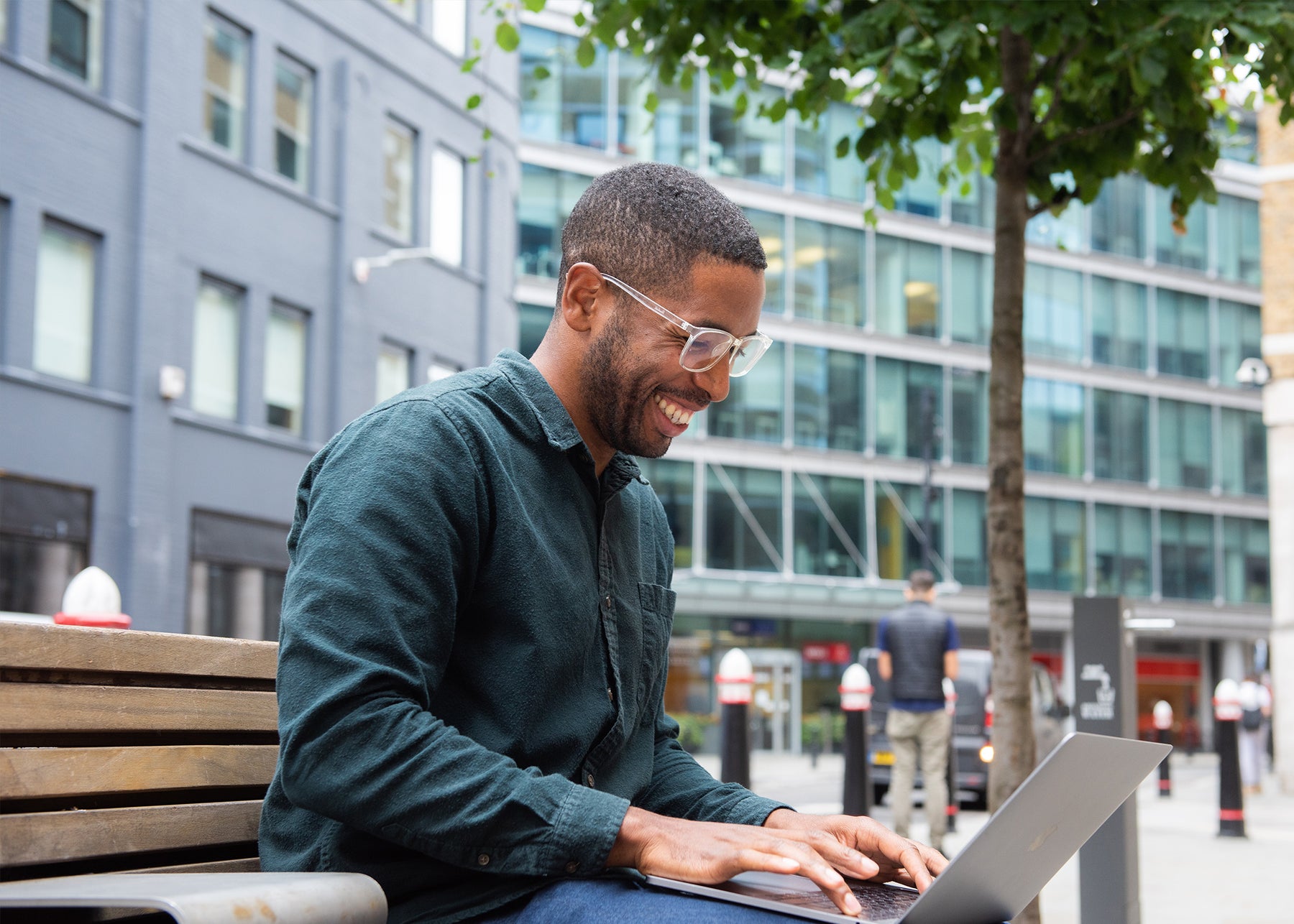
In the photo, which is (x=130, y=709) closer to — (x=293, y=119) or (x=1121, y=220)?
(x=293, y=119)

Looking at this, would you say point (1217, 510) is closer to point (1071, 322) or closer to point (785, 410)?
point (1071, 322)

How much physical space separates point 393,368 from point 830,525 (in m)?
19.4

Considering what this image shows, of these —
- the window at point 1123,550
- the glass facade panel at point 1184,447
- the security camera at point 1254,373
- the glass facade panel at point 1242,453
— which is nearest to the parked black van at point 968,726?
the security camera at point 1254,373

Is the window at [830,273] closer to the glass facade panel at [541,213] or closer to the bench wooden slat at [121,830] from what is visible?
the glass facade panel at [541,213]

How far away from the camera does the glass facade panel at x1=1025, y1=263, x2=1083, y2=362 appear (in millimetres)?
44594

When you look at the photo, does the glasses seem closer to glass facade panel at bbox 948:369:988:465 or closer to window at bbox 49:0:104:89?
window at bbox 49:0:104:89

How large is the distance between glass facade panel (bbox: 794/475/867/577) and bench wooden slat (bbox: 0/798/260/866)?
38.2 m

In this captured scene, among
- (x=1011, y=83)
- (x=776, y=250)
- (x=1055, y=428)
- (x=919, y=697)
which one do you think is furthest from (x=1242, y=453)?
(x=1011, y=83)

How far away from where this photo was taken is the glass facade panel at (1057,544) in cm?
4359

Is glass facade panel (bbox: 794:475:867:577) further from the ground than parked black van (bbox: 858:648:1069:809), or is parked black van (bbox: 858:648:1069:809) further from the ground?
glass facade panel (bbox: 794:475:867:577)

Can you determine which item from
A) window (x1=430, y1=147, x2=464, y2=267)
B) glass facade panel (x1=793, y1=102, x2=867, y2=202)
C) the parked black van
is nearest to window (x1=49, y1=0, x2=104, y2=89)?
window (x1=430, y1=147, x2=464, y2=267)

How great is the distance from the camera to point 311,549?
→ 186 centimetres

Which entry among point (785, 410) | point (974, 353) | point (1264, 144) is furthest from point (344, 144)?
point (974, 353)

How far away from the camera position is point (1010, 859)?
5.77 feet
